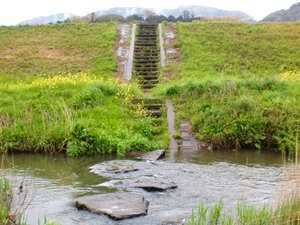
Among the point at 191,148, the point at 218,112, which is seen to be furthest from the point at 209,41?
the point at 191,148

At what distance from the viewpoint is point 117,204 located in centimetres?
446

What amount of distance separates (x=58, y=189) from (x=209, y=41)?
16.7 metres

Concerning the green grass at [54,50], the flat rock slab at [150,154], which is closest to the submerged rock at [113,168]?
the flat rock slab at [150,154]

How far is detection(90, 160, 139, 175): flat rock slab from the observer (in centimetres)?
646

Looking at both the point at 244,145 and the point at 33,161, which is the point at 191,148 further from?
the point at 33,161

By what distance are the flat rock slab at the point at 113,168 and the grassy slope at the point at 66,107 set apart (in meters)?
1.24

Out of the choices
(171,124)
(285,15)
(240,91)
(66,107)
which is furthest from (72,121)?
(285,15)

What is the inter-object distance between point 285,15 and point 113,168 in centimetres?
6160

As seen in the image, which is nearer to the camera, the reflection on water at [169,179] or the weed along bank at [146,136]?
the reflection on water at [169,179]

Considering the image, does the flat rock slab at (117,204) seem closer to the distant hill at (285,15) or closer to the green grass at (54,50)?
the green grass at (54,50)

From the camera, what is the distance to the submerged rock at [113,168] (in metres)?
6.47

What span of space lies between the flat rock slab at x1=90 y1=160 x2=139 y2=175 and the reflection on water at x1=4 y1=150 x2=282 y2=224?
21 centimetres

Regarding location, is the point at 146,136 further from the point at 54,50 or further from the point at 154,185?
the point at 54,50

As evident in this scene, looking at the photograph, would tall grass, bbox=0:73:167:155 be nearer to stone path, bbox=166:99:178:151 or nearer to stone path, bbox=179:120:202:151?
stone path, bbox=166:99:178:151
